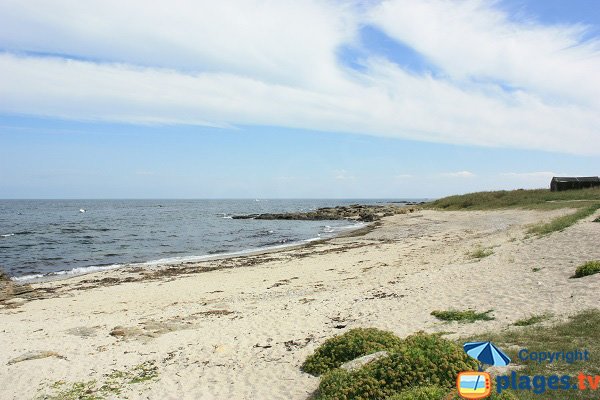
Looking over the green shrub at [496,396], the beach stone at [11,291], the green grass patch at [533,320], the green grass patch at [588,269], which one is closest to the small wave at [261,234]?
the beach stone at [11,291]

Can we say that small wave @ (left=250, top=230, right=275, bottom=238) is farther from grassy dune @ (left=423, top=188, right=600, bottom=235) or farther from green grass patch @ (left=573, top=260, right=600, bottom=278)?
green grass patch @ (left=573, top=260, right=600, bottom=278)

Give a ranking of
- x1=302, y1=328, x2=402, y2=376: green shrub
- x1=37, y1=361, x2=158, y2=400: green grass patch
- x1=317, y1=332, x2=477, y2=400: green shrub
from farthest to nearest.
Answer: x1=37, y1=361, x2=158, y2=400: green grass patch → x1=302, y1=328, x2=402, y2=376: green shrub → x1=317, y1=332, x2=477, y2=400: green shrub

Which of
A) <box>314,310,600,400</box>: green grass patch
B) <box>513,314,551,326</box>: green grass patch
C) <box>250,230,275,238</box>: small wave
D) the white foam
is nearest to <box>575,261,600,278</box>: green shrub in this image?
<box>513,314,551,326</box>: green grass patch

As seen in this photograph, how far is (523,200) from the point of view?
46.8m

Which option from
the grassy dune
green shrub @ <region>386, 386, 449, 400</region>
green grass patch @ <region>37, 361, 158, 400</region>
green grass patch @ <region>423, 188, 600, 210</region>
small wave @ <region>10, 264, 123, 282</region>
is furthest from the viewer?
green grass patch @ <region>423, 188, 600, 210</region>

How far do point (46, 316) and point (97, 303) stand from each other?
1.91 meters

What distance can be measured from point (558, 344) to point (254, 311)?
8.68 m

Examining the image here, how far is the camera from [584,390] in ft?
17.8

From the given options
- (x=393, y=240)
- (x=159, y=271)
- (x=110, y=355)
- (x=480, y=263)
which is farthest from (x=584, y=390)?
(x=393, y=240)

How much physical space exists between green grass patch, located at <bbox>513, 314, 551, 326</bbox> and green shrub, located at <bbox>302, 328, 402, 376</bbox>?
2785mm

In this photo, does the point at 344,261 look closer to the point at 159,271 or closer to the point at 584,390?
the point at 159,271

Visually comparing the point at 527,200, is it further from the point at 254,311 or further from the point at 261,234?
the point at 254,311

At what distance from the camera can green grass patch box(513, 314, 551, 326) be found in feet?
28.4

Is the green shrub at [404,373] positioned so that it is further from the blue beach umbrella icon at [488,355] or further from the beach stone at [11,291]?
the beach stone at [11,291]
